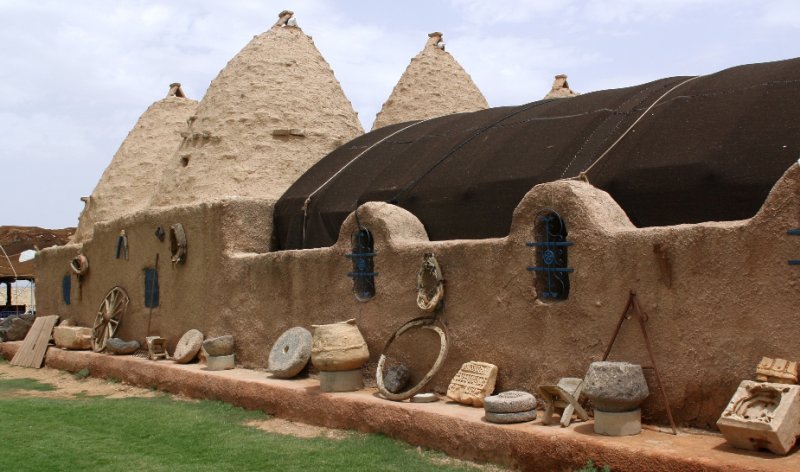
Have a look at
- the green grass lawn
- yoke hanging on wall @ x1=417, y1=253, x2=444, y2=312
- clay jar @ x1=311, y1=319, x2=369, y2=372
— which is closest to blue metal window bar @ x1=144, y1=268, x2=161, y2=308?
the green grass lawn

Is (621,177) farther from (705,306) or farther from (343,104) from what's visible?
(343,104)

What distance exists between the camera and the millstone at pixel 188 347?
424 inches

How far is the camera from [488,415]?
20.5ft

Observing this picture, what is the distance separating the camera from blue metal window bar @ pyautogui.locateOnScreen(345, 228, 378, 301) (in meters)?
8.62

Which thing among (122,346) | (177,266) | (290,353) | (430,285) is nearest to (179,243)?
(177,266)

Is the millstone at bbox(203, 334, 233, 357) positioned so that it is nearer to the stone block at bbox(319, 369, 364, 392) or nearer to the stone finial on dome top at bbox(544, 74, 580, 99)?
the stone block at bbox(319, 369, 364, 392)

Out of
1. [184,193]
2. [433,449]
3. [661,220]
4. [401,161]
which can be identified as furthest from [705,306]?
[184,193]

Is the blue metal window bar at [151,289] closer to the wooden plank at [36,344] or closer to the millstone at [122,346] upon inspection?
the millstone at [122,346]

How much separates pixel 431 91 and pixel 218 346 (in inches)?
277

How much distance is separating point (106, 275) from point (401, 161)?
641 cm

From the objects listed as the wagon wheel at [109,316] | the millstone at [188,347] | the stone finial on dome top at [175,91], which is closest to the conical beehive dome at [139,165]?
Answer: the stone finial on dome top at [175,91]

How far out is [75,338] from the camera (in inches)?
529

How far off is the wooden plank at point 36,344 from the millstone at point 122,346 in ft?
8.63

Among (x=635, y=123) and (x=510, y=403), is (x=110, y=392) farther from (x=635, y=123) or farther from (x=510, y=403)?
(x=635, y=123)
